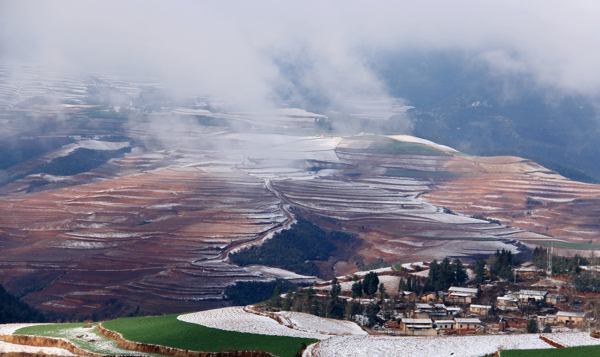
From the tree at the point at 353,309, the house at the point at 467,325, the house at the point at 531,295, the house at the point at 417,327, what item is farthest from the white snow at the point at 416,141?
the house at the point at 417,327

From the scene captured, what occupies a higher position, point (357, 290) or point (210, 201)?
point (210, 201)

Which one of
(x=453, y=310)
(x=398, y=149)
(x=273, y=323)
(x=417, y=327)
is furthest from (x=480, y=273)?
(x=398, y=149)

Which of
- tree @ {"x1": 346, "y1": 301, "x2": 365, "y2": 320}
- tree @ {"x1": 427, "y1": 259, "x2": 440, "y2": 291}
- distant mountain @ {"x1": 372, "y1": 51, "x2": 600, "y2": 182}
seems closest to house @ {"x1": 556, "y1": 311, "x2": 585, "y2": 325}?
tree @ {"x1": 427, "y1": 259, "x2": 440, "y2": 291}

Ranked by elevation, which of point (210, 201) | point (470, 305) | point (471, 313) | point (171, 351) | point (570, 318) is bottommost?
point (471, 313)

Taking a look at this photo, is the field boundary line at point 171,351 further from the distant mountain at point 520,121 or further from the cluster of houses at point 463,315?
the distant mountain at point 520,121

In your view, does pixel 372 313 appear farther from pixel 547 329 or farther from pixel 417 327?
pixel 547 329

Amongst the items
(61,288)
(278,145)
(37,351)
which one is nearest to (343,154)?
(278,145)
